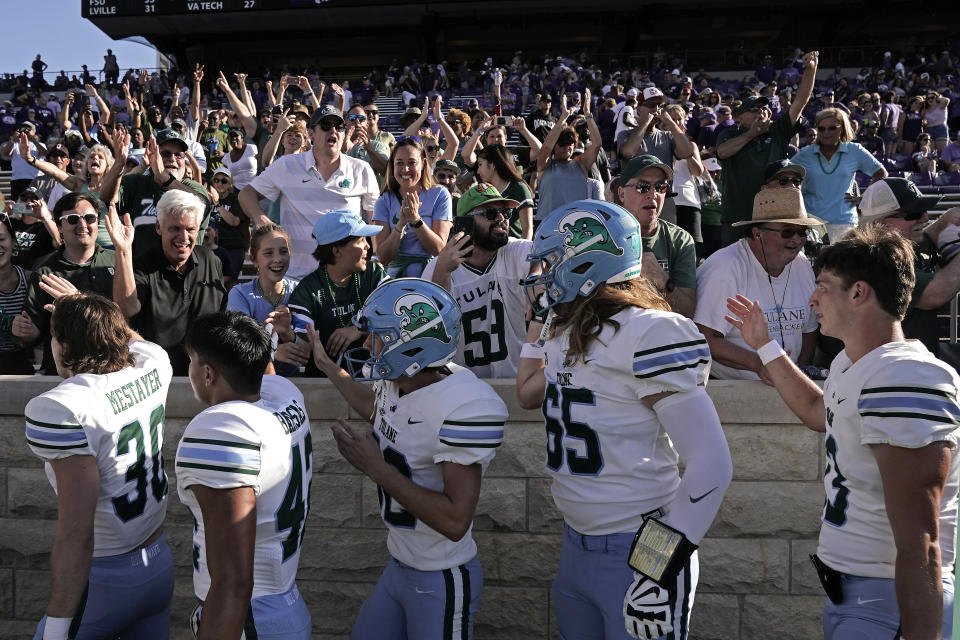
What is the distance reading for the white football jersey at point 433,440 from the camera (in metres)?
2.82

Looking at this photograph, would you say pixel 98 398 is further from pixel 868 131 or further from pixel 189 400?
pixel 868 131

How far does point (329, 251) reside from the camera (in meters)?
4.46

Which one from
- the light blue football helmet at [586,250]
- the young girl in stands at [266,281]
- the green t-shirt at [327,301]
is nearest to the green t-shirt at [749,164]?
the green t-shirt at [327,301]

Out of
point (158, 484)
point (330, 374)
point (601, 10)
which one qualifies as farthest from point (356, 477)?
point (601, 10)

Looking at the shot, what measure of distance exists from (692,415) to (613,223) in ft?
2.26

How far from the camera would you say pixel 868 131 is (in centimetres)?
1733

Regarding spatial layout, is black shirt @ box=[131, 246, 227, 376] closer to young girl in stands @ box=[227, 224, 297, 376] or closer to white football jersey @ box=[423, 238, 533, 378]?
young girl in stands @ box=[227, 224, 297, 376]

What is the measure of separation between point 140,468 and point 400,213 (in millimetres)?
2784

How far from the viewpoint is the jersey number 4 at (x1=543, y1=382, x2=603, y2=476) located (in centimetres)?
270

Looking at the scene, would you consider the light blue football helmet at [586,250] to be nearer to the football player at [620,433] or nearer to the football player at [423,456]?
the football player at [620,433]

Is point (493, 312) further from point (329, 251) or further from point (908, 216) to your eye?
point (908, 216)

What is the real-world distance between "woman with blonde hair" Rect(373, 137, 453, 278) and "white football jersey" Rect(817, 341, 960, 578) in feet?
10.6

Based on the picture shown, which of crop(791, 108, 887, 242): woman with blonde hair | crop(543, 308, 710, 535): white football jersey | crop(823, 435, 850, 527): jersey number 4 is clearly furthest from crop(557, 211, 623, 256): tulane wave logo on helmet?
crop(791, 108, 887, 242): woman with blonde hair

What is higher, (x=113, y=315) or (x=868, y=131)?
(x=868, y=131)
